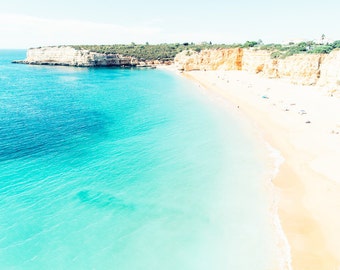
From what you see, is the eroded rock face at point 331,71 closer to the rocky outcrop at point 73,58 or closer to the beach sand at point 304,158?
the beach sand at point 304,158

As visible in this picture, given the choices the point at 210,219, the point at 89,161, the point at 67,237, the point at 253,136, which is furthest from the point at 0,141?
the point at 253,136

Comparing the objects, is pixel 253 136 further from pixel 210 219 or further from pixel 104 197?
pixel 104 197

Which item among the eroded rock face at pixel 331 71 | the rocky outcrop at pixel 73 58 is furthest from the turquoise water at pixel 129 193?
the rocky outcrop at pixel 73 58

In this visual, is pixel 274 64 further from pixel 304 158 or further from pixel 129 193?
pixel 129 193

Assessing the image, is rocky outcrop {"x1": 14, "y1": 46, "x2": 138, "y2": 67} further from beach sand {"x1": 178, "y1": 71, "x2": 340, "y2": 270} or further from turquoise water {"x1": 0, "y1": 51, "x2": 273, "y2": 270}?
turquoise water {"x1": 0, "y1": 51, "x2": 273, "y2": 270}

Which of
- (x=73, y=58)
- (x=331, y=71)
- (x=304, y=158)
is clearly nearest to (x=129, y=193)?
(x=304, y=158)

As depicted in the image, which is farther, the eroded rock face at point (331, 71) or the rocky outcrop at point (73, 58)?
the rocky outcrop at point (73, 58)

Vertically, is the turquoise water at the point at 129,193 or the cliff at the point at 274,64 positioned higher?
the cliff at the point at 274,64
